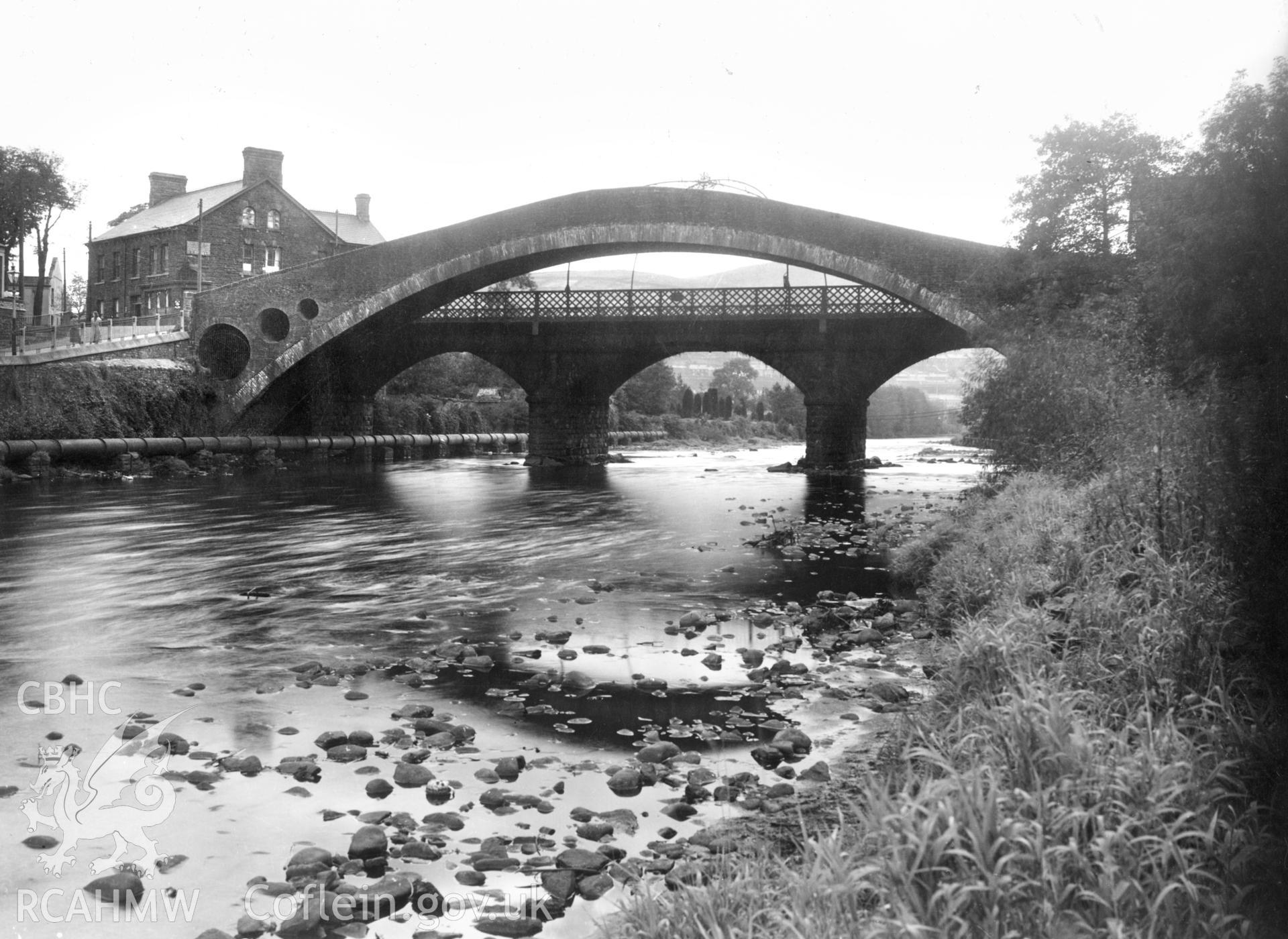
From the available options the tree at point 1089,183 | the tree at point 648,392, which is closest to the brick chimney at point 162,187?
the tree at point 648,392

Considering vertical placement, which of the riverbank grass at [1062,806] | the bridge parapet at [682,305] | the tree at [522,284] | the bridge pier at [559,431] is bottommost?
the riverbank grass at [1062,806]

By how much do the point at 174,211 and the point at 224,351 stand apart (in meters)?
31.1

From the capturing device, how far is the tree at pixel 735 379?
93688 millimetres

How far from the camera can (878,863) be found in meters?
4.00

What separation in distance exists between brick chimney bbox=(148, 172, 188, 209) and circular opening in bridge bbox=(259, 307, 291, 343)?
35.6 metres

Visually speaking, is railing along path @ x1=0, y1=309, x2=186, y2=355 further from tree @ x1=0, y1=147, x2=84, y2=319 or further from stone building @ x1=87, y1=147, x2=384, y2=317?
stone building @ x1=87, y1=147, x2=384, y2=317

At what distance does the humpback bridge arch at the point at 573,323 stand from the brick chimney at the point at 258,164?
24315 mm

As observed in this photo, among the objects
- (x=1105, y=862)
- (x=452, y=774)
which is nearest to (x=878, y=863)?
(x=1105, y=862)

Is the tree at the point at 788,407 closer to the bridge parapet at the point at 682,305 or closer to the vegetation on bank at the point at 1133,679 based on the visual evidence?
the bridge parapet at the point at 682,305

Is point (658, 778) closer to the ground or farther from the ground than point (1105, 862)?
closer to the ground

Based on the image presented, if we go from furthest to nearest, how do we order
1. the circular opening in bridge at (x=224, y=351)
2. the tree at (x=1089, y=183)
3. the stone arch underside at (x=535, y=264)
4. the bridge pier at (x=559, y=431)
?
the bridge pier at (x=559, y=431)
the circular opening in bridge at (x=224, y=351)
the stone arch underside at (x=535, y=264)
the tree at (x=1089, y=183)

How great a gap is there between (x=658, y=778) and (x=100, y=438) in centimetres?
2969

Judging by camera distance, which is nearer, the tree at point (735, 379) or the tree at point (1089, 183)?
the tree at point (1089, 183)

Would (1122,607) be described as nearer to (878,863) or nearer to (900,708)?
(900,708)
